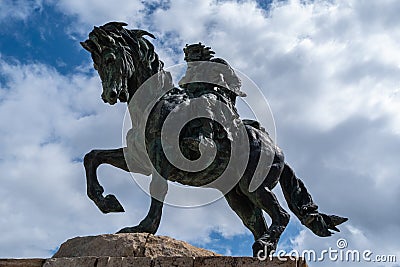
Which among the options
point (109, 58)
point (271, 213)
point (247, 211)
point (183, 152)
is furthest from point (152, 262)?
point (109, 58)

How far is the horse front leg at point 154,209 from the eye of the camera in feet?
22.0

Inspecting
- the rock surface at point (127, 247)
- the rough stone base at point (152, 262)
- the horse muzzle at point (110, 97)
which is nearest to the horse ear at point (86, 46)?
the horse muzzle at point (110, 97)

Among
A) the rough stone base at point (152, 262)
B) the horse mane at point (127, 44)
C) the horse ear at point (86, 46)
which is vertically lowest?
the rough stone base at point (152, 262)

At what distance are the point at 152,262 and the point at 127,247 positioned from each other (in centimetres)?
52

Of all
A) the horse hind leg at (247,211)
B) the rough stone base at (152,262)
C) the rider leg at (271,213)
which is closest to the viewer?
the rough stone base at (152,262)

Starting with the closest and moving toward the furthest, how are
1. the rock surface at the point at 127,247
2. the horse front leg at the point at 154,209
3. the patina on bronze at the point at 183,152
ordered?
1. the rock surface at the point at 127,247
2. the horse front leg at the point at 154,209
3. the patina on bronze at the point at 183,152

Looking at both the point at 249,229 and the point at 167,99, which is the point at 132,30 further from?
the point at 249,229

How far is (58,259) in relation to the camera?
5.89 metres

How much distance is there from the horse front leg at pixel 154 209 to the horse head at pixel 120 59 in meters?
1.09

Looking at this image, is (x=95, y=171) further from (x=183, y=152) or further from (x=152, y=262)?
(x=152, y=262)

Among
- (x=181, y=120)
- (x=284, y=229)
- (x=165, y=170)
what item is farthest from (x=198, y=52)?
(x=284, y=229)

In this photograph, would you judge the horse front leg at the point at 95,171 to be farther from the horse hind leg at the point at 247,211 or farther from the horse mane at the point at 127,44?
the horse hind leg at the point at 247,211

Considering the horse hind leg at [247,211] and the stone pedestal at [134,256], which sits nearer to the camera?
the stone pedestal at [134,256]

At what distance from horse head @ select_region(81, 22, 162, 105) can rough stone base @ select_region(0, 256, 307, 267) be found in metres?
2.16
